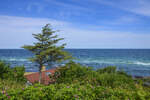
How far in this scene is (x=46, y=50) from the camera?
12023mm

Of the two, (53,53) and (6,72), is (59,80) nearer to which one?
(6,72)

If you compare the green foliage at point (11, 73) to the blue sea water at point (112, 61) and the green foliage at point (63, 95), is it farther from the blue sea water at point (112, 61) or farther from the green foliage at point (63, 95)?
the green foliage at point (63, 95)

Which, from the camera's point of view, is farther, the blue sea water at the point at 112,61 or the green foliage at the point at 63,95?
the blue sea water at the point at 112,61

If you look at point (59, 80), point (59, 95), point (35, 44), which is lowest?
point (59, 80)

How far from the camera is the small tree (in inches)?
465

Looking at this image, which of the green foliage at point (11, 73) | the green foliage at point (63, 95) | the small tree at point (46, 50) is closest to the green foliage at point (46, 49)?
the small tree at point (46, 50)

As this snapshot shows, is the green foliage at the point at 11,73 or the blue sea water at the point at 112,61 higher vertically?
the green foliage at the point at 11,73

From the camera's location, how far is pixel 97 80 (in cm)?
593

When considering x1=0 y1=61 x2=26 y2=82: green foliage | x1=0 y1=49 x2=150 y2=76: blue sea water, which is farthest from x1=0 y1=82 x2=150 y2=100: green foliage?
x1=0 y1=49 x2=150 y2=76: blue sea water

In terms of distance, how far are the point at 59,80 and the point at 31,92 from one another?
316 centimetres

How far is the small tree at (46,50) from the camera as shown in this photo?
1182 cm

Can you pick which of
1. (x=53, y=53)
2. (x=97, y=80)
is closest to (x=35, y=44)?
(x=53, y=53)

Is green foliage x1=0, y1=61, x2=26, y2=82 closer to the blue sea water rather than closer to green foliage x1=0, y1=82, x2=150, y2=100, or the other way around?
the blue sea water

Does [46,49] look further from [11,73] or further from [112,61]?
[112,61]
